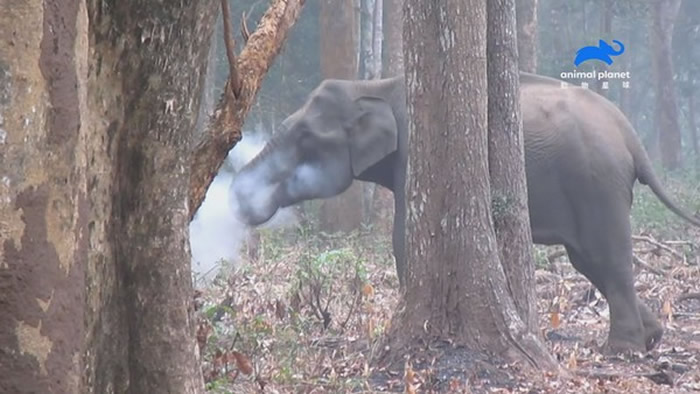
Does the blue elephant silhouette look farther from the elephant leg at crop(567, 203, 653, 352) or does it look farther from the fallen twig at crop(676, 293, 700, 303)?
the elephant leg at crop(567, 203, 653, 352)

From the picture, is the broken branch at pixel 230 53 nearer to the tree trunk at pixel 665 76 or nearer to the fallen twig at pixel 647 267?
the fallen twig at pixel 647 267

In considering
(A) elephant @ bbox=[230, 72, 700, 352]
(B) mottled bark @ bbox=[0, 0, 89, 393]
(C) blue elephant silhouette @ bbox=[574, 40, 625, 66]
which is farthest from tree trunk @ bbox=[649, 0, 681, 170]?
(B) mottled bark @ bbox=[0, 0, 89, 393]

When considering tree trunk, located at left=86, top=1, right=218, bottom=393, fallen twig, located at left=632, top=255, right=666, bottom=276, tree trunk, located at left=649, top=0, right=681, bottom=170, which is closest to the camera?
tree trunk, located at left=86, top=1, right=218, bottom=393

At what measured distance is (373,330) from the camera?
8125 mm

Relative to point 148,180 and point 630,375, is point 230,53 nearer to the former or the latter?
point 148,180

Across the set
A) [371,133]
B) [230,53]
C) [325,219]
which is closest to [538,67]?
[325,219]

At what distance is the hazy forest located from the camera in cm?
294

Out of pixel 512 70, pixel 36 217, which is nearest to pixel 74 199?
pixel 36 217

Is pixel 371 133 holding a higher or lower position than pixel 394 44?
lower

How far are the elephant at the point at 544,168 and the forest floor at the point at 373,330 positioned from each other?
1.33 feet

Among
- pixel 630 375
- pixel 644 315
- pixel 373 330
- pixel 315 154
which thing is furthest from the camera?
pixel 315 154

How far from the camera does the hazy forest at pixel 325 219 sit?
2936 mm

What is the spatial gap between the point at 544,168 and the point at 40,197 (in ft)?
26.9

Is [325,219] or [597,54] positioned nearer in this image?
[325,219]
